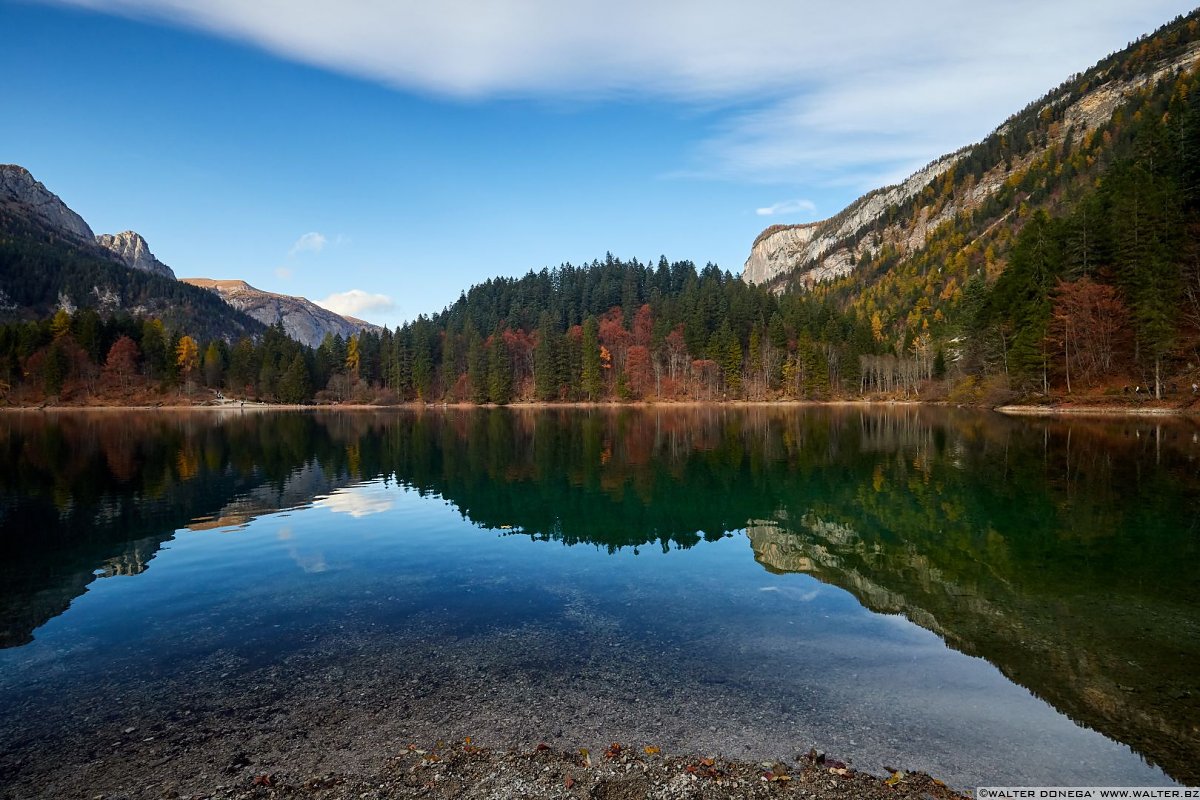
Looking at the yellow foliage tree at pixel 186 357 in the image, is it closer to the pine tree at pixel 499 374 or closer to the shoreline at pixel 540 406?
the shoreline at pixel 540 406

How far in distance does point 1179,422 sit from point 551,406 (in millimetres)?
102409

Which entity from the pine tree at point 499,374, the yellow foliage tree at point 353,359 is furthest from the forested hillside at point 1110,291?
the yellow foliage tree at point 353,359

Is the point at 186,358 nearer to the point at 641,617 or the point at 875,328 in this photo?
the point at 641,617

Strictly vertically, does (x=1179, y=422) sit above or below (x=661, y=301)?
below

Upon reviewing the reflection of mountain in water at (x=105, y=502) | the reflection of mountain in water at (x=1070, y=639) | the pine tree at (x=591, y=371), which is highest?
the pine tree at (x=591, y=371)

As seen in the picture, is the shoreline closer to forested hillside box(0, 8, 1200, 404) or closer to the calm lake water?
forested hillside box(0, 8, 1200, 404)

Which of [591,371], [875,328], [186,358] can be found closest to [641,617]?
[591,371]

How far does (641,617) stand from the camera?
1365cm

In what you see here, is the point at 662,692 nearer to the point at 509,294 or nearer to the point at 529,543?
the point at 529,543

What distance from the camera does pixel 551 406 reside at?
13400 cm

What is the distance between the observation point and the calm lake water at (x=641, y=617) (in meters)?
8.63

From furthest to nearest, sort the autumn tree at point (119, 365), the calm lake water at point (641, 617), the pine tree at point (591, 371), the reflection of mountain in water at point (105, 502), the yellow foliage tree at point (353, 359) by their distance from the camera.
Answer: the yellow foliage tree at point (353, 359) → the pine tree at point (591, 371) → the autumn tree at point (119, 365) → the reflection of mountain in water at point (105, 502) → the calm lake water at point (641, 617)

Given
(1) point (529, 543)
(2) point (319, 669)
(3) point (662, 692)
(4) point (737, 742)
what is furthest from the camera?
(1) point (529, 543)

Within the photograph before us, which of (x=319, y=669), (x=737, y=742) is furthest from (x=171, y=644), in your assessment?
(x=737, y=742)
